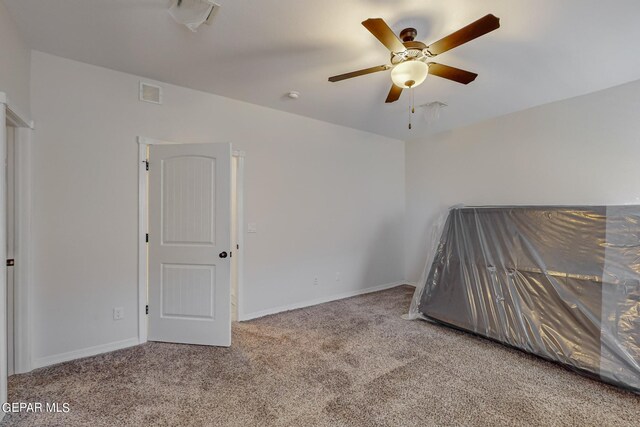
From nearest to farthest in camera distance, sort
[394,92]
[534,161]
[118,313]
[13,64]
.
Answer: [13,64]
[394,92]
[118,313]
[534,161]

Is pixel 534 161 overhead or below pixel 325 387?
overhead

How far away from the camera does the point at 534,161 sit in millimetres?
3609

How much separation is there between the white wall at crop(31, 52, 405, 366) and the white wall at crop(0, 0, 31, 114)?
0.13 m

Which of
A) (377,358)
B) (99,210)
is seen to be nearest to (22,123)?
(99,210)

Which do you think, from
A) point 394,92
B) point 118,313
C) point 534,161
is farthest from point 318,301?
point 534,161

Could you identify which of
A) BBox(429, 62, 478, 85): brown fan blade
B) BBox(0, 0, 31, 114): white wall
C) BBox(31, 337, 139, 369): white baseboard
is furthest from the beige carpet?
BBox(429, 62, 478, 85): brown fan blade

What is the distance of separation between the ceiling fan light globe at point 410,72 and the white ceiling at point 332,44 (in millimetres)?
334

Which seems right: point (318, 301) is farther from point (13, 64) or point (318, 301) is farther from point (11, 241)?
point (13, 64)

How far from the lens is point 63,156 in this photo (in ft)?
8.29

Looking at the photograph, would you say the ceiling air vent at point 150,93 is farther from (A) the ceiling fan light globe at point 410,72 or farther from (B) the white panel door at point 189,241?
(A) the ceiling fan light globe at point 410,72

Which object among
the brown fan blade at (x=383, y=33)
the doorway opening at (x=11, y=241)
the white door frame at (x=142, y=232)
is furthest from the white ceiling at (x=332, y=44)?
the doorway opening at (x=11, y=241)

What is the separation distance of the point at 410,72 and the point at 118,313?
325 cm

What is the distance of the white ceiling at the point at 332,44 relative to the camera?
6.22 feet

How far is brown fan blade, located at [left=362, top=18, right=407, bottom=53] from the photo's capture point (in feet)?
5.27
